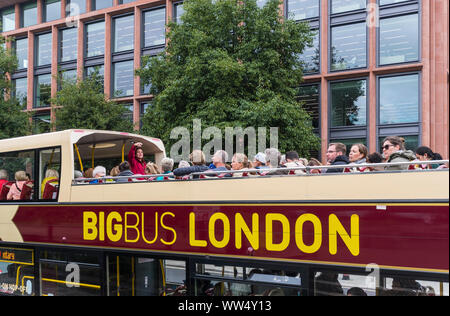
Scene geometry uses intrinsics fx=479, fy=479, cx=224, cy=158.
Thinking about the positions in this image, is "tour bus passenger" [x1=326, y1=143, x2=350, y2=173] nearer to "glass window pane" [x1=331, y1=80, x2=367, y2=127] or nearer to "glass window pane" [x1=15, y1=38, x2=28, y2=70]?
"glass window pane" [x1=331, y1=80, x2=367, y2=127]

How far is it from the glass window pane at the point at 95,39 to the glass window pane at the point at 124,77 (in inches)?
60.7

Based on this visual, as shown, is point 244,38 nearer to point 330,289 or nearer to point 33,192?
point 33,192

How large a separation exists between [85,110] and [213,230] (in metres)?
17.5

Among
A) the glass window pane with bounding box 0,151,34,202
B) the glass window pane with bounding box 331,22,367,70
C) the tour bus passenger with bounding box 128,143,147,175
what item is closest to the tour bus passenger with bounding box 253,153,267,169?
the tour bus passenger with bounding box 128,143,147,175

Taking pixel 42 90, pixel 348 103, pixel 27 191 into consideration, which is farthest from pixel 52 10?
pixel 27 191

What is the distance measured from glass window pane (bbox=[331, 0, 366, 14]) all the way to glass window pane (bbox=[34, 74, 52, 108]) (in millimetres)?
18595

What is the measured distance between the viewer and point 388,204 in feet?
13.2

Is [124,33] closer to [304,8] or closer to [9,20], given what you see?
[9,20]

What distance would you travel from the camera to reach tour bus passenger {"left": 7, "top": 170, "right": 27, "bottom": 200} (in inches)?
259

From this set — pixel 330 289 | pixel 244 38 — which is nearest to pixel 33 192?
pixel 330 289

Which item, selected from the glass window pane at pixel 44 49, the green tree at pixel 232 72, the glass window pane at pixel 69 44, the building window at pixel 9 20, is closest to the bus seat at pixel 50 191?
the green tree at pixel 232 72

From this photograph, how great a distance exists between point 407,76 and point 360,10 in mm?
3680

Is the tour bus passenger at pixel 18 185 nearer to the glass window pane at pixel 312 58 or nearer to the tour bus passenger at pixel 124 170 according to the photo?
the tour bus passenger at pixel 124 170

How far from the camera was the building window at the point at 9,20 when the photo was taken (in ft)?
107
